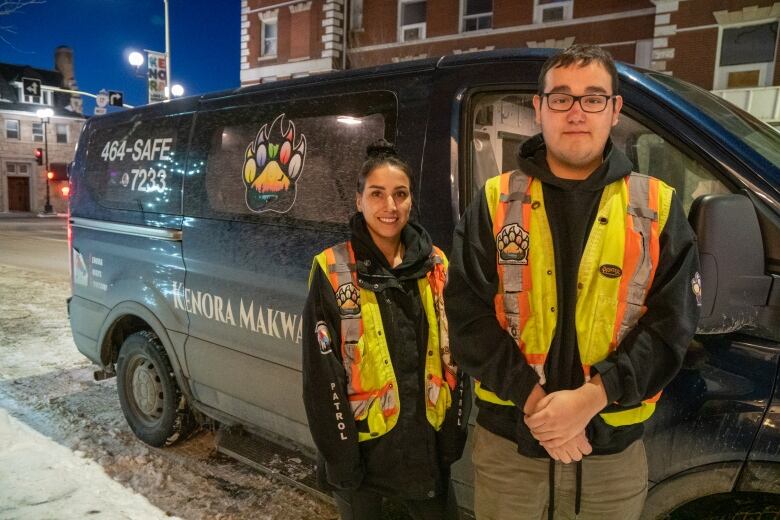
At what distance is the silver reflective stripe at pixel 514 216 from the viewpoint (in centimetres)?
147

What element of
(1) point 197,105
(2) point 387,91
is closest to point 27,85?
(1) point 197,105

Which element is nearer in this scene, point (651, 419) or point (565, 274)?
point (565, 274)

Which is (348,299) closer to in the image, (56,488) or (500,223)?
(500,223)

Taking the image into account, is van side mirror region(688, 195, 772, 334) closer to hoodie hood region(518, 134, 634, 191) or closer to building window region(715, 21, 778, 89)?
hoodie hood region(518, 134, 634, 191)

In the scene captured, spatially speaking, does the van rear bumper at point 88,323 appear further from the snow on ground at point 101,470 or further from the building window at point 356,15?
the building window at point 356,15

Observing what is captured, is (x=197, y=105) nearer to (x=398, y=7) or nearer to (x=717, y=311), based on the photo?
(x=717, y=311)

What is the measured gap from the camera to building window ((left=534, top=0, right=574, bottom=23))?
60.4 ft

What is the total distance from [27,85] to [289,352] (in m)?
22.5

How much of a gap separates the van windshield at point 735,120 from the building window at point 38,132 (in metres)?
48.1

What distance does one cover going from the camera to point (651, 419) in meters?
1.73

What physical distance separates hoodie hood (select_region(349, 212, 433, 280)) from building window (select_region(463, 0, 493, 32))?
66.0 ft

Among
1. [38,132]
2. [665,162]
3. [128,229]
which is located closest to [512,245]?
[665,162]

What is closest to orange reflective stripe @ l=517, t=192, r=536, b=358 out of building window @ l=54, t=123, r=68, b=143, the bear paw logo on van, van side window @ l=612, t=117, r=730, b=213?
van side window @ l=612, t=117, r=730, b=213

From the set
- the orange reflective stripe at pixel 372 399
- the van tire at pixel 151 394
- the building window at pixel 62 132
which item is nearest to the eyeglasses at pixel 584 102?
the orange reflective stripe at pixel 372 399
